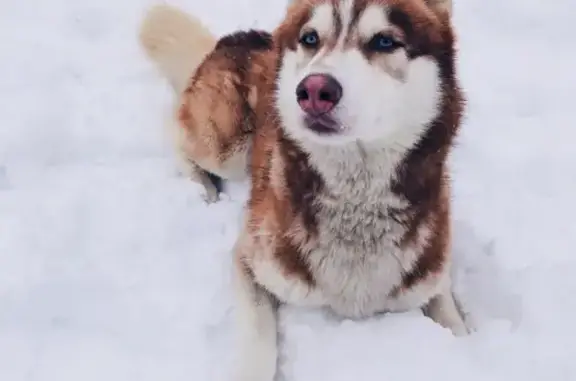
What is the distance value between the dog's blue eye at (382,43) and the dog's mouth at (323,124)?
0.29 meters

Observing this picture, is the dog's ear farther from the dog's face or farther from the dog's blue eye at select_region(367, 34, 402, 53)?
the dog's blue eye at select_region(367, 34, 402, 53)

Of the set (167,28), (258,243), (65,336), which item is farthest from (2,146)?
(258,243)

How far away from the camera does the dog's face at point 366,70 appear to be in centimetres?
214

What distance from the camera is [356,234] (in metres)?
2.50

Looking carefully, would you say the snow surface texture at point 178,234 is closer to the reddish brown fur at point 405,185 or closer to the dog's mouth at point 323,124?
the reddish brown fur at point 405,185

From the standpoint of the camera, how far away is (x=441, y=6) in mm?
2494

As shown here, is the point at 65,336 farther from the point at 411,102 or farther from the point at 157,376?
the point at 411,102

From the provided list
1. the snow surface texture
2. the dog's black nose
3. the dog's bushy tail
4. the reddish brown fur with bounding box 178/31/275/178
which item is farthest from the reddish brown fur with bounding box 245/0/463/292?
the dog's bushy tail

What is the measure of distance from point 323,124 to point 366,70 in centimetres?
21

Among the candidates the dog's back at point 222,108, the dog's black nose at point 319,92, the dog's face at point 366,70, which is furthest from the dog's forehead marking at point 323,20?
the dog's back at point 222,108

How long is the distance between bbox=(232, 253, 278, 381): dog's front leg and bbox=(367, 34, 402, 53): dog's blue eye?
95 cm

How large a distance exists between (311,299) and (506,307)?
76 cm

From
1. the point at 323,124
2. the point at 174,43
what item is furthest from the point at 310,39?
the point at 174,43

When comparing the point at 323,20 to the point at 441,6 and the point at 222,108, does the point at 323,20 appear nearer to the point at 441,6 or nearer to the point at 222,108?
the point at 441,6
